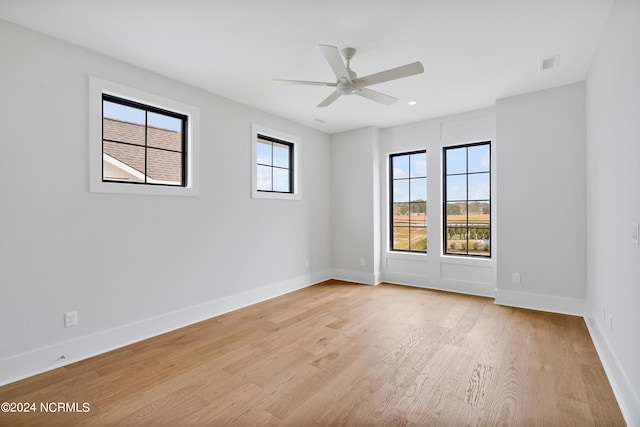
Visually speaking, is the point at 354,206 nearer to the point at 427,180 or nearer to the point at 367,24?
the point at 427,180

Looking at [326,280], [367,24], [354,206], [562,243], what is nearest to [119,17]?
[367,24]

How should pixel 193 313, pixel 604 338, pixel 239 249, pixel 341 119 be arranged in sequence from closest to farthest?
pixel 604 338 → pixel 193 313 → pixel 239 249 → pixel 341 119

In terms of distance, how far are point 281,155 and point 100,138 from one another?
2577 mm

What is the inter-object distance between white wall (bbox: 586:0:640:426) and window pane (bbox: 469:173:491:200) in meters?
1.50

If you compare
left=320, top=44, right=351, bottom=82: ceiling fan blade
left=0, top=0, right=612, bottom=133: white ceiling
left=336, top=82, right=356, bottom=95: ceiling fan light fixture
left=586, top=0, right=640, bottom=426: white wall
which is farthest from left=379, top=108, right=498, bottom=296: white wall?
left=320, top=44, right=351, bottom=82: ceiling fan blade

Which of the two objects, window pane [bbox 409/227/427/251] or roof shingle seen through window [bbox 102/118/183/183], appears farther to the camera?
window pane [bbox 409/227/427/251]

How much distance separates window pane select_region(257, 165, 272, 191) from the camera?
14.9ft

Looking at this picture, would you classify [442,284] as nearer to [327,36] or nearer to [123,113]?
[327,36]

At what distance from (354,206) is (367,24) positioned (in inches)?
136

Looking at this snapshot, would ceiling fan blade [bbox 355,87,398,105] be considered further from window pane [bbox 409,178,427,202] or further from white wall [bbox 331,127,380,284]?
window pane [bbox 409,178,427,202]

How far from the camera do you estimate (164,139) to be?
3436mm

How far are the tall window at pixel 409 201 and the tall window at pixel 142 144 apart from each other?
3.56 meters

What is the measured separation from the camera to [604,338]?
260 cm

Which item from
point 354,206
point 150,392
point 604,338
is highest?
point 354,206
